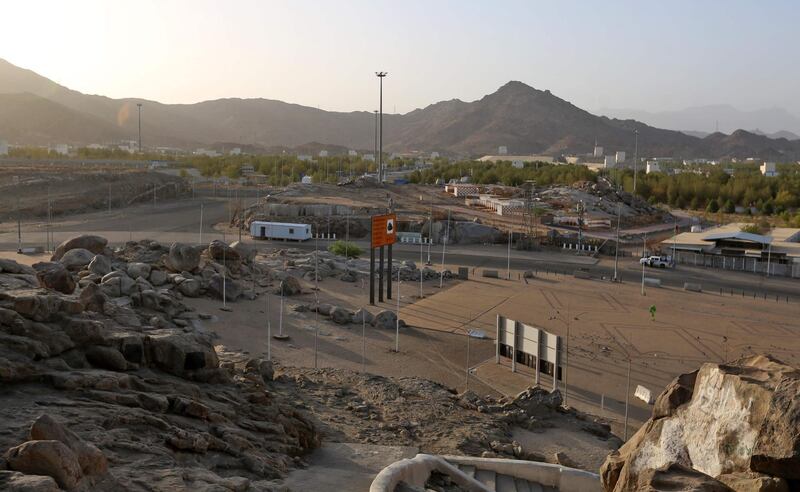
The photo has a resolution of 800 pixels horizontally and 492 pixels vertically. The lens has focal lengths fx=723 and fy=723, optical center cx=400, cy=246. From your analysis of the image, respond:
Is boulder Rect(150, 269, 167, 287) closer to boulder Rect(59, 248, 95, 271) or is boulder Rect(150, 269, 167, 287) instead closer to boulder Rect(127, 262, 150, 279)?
boulder Rect(127, 262, 150, 279)

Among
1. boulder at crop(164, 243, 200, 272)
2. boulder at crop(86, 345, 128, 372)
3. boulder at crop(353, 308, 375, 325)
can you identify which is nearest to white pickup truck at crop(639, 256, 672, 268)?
boulder at crop(353, 308, 375, 325)

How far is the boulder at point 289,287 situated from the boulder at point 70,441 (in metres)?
23.1

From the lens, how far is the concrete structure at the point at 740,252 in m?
47.5

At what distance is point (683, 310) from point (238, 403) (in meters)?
25.9

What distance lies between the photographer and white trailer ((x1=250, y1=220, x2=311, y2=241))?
52.5 metres

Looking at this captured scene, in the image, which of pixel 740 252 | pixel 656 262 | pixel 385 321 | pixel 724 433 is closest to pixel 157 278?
pixel 385 321

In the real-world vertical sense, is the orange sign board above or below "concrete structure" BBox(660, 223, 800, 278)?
above

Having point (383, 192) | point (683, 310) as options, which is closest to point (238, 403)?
point (683, 310)

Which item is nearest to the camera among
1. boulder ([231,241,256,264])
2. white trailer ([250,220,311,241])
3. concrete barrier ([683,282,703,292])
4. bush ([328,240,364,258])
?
boulder ([231,241,256,264])

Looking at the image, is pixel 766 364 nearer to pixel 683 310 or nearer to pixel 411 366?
pixel 411 366

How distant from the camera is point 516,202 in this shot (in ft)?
246

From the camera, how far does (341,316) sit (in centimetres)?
2778

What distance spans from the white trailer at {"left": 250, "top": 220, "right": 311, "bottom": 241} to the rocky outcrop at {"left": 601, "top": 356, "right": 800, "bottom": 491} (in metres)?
45.2

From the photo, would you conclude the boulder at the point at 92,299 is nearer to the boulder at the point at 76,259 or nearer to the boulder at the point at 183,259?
the boulder at the point at 76,259
